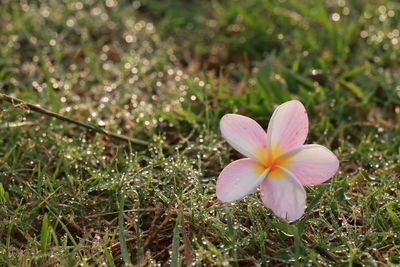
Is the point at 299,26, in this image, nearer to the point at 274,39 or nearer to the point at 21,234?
the point at 274,39

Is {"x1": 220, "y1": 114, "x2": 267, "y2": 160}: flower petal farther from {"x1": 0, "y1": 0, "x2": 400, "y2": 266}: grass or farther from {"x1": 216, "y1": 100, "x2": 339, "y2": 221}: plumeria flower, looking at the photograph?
{"x1": 0, "y1": 0, "x2": 400, "y2": 266}: grass

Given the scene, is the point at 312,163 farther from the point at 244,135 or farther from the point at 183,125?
the point at 183,125

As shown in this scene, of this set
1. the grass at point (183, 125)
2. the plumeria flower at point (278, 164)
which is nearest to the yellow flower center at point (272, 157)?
the plumeria flower at point (278, 164)

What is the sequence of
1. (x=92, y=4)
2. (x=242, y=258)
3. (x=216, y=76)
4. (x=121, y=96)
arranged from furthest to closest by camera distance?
(x=92, y=4), (x=216, y=76), (x=121, y=96), (x=242, y=258)

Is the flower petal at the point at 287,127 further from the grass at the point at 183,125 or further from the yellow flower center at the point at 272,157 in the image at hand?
the grass at the point at 183,125

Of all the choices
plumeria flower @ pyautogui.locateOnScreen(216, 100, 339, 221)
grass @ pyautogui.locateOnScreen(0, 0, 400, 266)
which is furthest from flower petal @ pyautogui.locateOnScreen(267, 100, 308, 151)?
grass @ pyautogui.locateOnScreen(0, 0, 400, 266)

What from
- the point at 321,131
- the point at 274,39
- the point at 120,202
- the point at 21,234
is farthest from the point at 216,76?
the point at 21,234

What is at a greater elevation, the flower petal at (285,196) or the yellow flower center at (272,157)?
the yellow flower center at (272,157)
